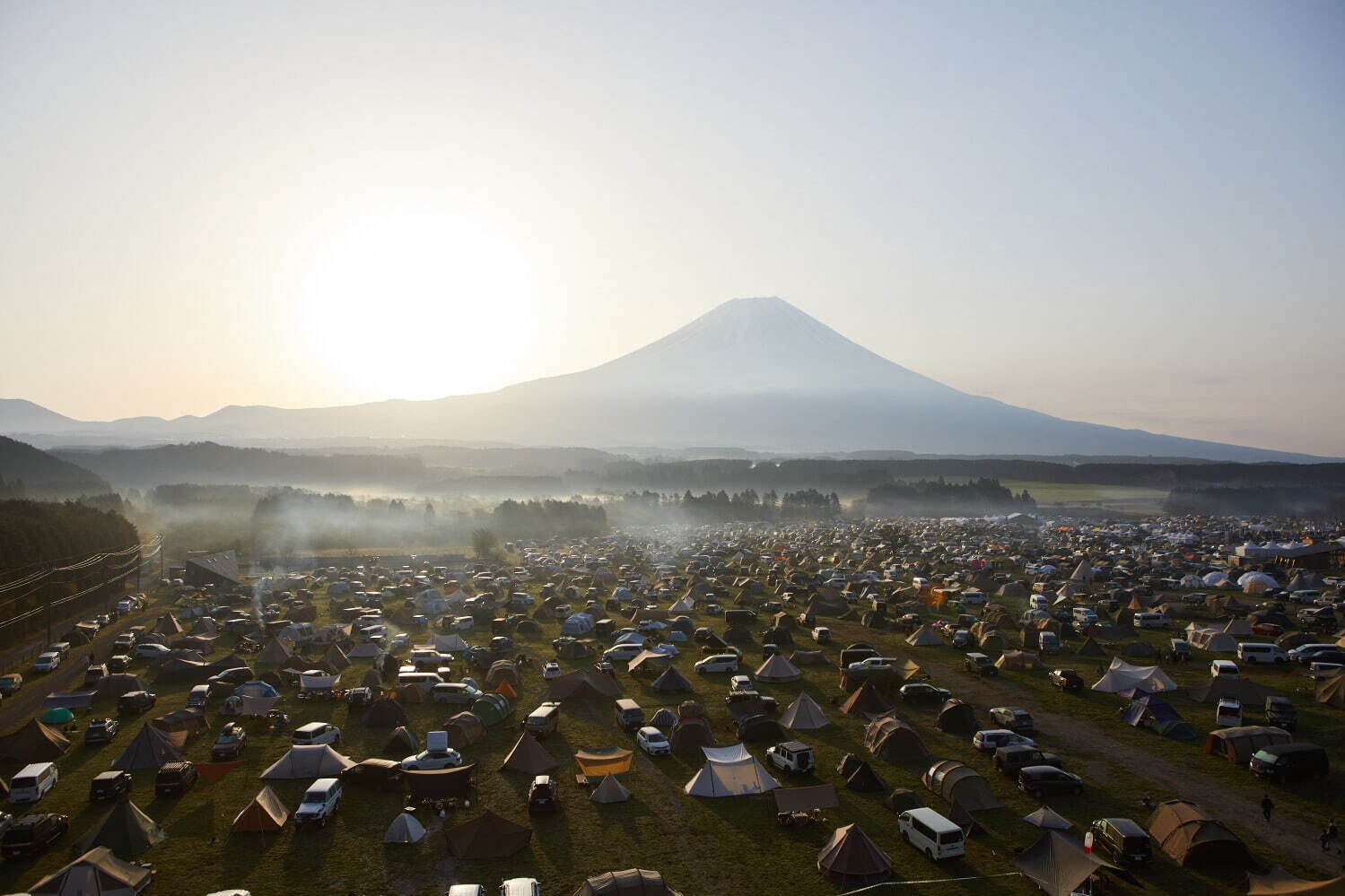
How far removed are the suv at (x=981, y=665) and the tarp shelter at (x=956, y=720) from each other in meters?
4.60

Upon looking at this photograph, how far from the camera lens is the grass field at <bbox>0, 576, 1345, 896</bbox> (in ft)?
32.7

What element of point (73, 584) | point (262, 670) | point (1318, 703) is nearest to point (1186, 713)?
point (1318, 703)

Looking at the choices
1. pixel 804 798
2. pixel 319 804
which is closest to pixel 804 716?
pixel 804 798

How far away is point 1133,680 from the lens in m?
18.0

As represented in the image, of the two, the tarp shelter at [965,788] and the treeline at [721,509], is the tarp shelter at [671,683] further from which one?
the treeline at [721,509]

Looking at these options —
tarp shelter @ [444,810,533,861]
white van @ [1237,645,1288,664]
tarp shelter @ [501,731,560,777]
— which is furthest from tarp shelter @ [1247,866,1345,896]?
white van @ [1237,645,1288,664]

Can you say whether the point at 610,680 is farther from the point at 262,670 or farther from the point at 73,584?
the point at 73,584

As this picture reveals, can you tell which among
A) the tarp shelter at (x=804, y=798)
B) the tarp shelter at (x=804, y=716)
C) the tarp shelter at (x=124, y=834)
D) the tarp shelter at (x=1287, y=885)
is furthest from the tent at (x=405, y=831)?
the tarp shelter at (x=1287, y=885)

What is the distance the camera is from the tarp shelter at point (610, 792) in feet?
40.4

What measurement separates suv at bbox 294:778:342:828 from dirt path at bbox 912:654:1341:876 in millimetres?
11868

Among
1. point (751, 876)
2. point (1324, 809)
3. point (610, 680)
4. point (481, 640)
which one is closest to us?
point (751, 876)

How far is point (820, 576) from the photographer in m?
35.9

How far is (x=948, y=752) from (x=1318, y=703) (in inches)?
359

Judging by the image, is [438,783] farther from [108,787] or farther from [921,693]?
[921,693]
